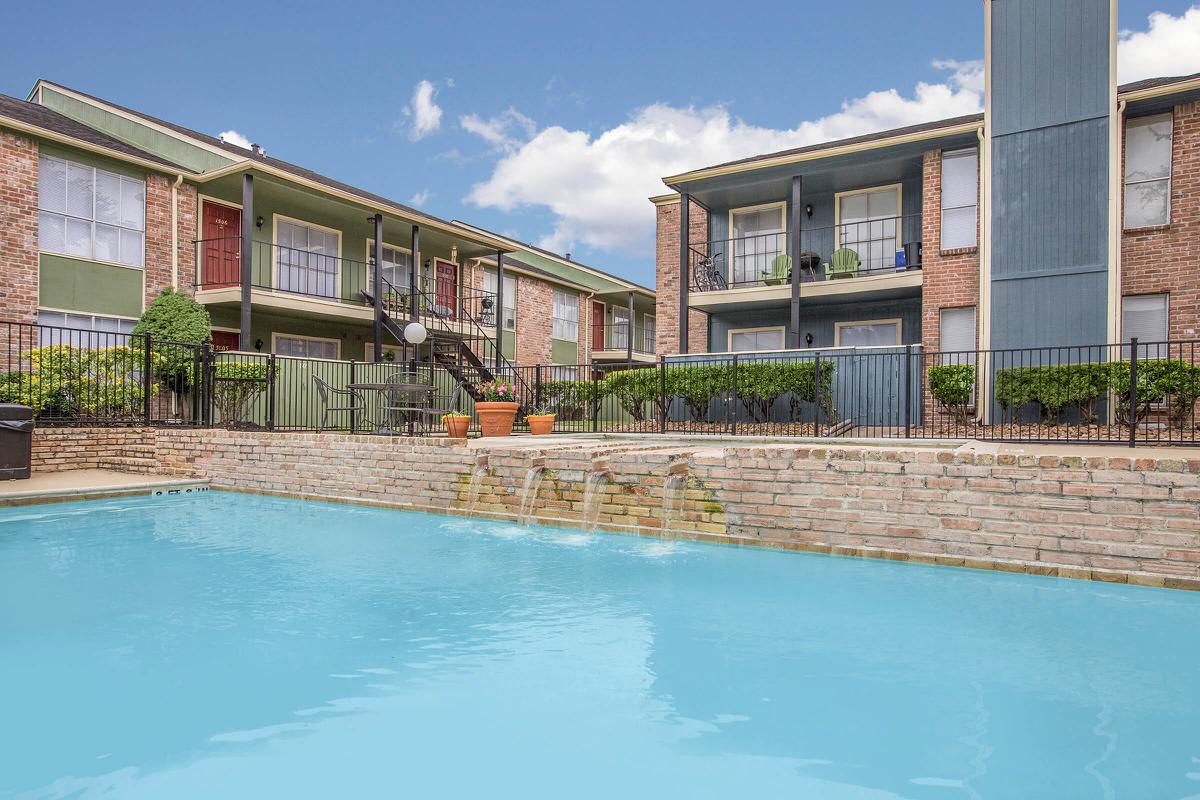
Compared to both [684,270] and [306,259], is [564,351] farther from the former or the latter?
[684,270]

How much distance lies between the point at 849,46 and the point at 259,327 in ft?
56.0

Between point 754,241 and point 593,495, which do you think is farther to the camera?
point 754,241

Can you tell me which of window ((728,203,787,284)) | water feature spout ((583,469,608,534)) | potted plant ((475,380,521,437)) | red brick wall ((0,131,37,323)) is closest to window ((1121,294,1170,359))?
window ((728,203,787,284))

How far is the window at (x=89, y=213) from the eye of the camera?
13.4 meters

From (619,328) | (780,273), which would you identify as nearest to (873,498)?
(780,273)

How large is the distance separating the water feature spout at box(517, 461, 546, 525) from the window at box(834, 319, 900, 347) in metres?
10.8

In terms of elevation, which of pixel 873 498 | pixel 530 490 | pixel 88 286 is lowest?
pixel 530 490

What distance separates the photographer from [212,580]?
16.0 ft

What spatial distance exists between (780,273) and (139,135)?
1568 centimetres

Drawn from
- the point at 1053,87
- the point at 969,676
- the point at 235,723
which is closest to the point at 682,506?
the point at 969,676

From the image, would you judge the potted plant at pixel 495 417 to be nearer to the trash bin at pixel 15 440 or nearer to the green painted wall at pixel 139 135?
the trash bin at pixel 15 440

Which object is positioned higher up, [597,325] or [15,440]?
[597,325]

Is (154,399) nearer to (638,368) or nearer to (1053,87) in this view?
(638,368)

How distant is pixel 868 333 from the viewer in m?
15.7
